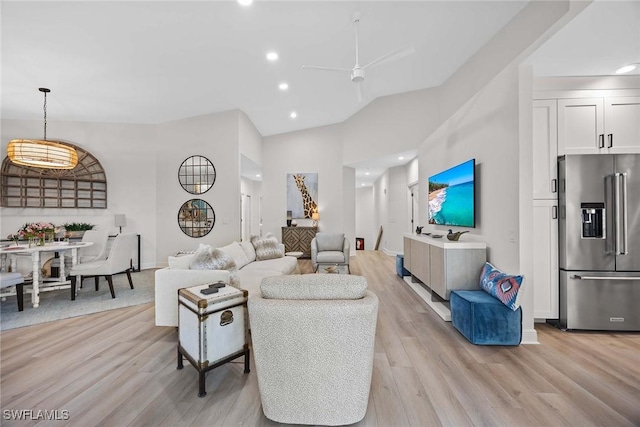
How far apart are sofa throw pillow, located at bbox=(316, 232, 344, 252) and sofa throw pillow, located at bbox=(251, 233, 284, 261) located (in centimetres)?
132

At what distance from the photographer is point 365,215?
11.0 metres

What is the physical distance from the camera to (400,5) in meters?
3.06

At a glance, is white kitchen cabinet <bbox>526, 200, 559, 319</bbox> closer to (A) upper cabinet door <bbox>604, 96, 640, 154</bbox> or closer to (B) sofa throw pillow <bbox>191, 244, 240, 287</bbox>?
(A) upper cabinet door <bbox>604, 96, 640, 154</bbox>

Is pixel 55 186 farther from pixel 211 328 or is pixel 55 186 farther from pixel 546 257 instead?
pixel 546 257

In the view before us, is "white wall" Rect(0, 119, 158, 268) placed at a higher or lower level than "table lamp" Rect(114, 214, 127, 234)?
higher

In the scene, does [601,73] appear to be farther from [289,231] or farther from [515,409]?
[289,231]

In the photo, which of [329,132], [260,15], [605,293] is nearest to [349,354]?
[605,293]

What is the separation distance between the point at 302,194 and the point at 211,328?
603cm

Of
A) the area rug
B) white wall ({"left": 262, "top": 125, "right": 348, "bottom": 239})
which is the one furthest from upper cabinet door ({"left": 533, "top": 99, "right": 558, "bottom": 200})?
the area rug

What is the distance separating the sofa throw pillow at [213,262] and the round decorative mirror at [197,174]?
3343mm

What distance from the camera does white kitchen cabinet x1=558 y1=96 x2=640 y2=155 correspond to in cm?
281

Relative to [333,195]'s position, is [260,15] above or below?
above

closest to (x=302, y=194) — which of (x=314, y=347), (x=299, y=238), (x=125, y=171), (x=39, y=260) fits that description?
(x=299, y=238)

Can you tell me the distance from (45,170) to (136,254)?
239 centimetres
